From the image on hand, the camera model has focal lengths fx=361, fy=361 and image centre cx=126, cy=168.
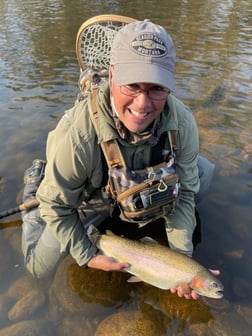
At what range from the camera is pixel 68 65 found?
10.1m

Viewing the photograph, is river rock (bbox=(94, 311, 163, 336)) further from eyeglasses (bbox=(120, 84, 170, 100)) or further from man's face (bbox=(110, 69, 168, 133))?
eyeglasses (bbox=(120, 84, 170, 100))

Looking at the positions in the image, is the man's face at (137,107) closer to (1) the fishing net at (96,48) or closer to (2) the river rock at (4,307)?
(2) the river rock at (4,307)

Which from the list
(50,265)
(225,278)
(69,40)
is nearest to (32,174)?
(50,265)

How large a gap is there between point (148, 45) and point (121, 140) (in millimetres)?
881

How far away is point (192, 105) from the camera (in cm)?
784

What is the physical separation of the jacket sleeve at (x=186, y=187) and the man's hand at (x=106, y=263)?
0.62 m

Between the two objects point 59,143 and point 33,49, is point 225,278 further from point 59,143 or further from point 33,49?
point 33,49

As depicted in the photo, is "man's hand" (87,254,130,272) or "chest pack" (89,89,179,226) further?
"man's hand" (87,254,130,272)

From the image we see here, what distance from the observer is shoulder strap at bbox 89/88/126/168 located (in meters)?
3.07

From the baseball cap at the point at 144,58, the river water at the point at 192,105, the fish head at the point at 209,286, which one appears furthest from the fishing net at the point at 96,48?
the fish head at the point at 209,286

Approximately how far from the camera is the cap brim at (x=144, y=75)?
2.52m

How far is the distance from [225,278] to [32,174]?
286 centimetres

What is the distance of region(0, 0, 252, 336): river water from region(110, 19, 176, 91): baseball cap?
2.43 metres

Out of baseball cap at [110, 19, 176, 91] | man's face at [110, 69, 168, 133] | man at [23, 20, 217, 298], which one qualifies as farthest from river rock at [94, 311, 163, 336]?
baseball cap at [110, 19, 176, 91]
